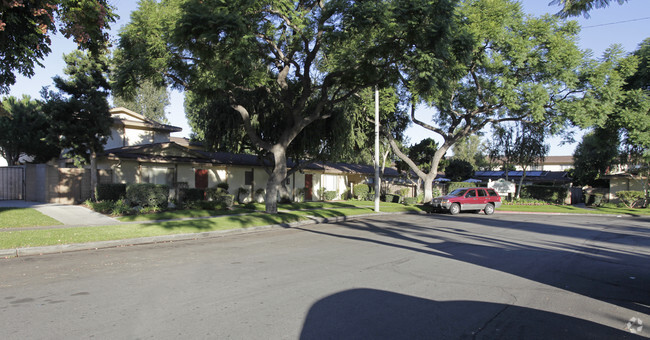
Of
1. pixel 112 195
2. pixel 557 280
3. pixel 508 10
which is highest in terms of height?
pixel 508 10

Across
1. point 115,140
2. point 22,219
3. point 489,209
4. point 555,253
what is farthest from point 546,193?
point 22,219

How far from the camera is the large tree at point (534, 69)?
24.1 m

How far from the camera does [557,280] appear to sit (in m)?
7.39

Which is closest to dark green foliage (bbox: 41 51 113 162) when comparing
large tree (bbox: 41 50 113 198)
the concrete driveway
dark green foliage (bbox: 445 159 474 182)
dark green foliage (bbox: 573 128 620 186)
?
large tree (bbox: 41 50 113 198)

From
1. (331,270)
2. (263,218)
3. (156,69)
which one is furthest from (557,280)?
(156,69)

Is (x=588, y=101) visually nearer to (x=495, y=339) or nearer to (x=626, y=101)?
(x=626, y=101)

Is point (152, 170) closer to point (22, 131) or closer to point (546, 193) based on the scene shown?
point (22, 131)

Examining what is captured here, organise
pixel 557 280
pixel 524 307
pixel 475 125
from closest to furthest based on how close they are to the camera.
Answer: pixel 524 307
pixel 557 280
pixel 475 125

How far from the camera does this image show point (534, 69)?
81.9ft

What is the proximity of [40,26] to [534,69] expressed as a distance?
2616 cm

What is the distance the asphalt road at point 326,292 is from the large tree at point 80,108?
37.1 ft

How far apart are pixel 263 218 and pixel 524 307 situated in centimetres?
1257

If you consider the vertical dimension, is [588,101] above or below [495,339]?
above

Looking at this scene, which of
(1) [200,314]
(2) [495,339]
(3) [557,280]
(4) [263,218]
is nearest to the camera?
(2) [495,339]
